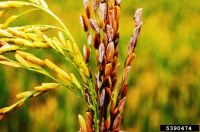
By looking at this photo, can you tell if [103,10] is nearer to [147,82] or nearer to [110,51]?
[110,51]

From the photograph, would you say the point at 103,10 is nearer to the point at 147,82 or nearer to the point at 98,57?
the point at 98,57

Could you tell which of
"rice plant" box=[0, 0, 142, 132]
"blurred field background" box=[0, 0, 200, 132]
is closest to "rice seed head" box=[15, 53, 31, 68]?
"rice plant" box=[0, 0, 142, 132]

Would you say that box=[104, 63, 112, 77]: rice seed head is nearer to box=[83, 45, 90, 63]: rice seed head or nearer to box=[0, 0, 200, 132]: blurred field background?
box=[83, 45, 90, 63]: rice seed head

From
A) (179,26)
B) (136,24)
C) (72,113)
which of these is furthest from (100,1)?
(179,26)

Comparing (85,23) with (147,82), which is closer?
(85,23)

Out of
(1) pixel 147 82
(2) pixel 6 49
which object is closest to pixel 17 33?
(2) pixel 6 49

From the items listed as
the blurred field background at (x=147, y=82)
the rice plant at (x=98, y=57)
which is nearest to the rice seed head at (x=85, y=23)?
the rice plant at (x=98, y=57)

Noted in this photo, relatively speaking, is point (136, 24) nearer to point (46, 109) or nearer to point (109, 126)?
point (109, 126)

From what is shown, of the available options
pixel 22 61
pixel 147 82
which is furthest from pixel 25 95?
pixel 147 82

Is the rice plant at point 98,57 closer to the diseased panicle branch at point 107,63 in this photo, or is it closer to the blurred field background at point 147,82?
the diseased panicle branch at point 107,63
